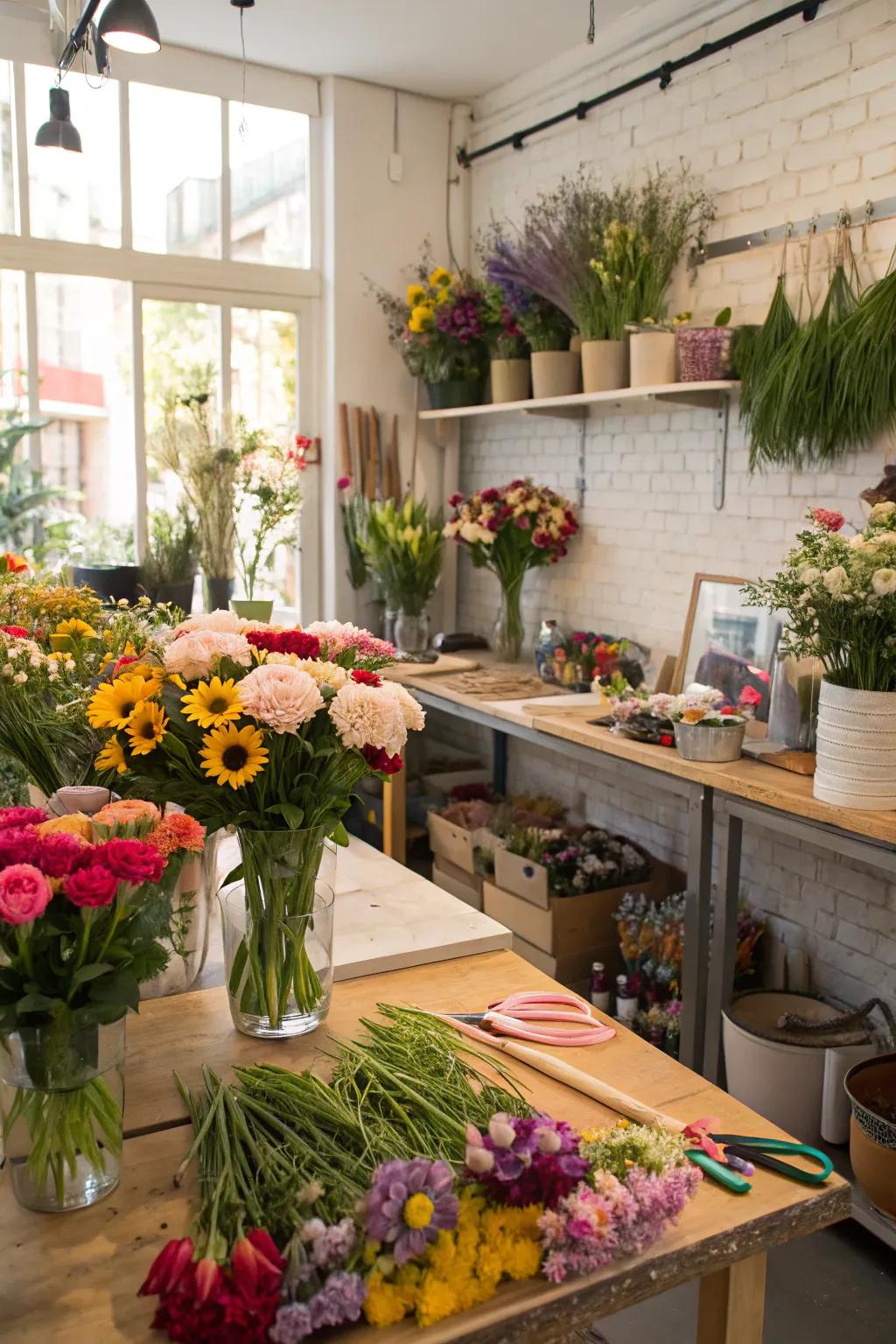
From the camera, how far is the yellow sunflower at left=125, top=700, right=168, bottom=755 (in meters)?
1.45

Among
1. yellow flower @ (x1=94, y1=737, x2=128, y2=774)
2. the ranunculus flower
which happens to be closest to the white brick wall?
yellow flower @ (x1=94, y1=737, x2=128, y2=774)

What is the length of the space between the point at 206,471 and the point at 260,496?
9.5 inches

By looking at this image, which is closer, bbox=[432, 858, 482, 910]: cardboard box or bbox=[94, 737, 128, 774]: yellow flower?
bbox=[94, 737, 128, 774]: yellow flower

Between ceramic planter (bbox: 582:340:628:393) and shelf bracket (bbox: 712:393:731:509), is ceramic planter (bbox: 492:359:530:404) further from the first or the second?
shelf bracket (bbox: 712:393:731:509)

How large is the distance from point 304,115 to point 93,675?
3.71 meters

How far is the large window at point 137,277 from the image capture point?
432 centimetres

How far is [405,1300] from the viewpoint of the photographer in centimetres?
107

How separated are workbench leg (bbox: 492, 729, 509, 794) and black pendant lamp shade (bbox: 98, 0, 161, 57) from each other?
9.61 ft

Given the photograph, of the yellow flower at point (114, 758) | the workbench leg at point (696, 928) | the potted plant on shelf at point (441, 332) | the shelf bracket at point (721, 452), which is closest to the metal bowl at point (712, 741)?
the workbench leg at point (696, 928)

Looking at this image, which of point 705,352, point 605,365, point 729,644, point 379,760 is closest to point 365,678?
point 379,760

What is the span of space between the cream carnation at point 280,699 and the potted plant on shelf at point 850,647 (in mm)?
1358

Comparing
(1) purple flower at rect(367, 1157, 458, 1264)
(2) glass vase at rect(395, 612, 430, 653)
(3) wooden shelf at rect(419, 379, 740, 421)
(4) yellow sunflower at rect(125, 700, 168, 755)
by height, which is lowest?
(1) purple flower at rect(367, 1157, 458, 1264)

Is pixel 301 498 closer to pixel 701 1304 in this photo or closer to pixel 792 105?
pixel 792 105

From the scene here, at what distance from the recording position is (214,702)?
144 cm
